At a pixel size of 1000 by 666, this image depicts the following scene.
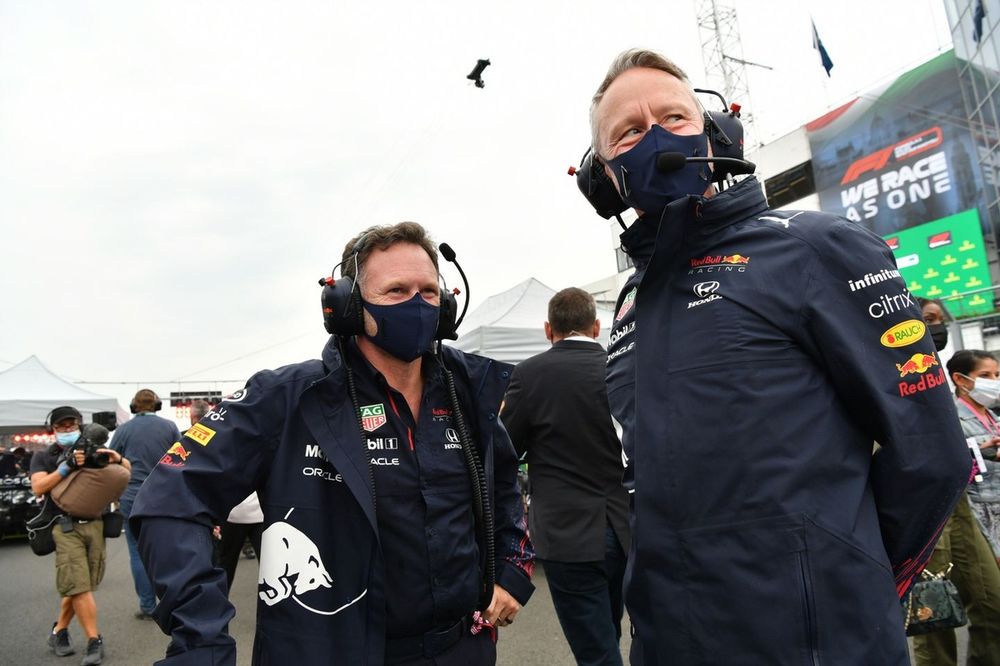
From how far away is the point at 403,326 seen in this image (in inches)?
78.0

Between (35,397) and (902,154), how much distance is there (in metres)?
22.4

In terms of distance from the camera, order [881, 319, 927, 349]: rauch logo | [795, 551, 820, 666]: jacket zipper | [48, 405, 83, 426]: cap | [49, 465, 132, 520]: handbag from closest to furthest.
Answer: [795, 551, 820, 666]: jacket zipper
[881, 319, 927, 349]: rauch logo
[49, 465, 132, 520]: handbag
[48, 405, 83, 426]: cap

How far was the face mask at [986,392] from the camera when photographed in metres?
3.95

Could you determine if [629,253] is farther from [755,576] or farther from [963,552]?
[963,552]

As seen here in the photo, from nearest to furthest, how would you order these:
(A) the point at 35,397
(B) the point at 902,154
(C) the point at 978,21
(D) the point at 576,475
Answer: (D) the point at 576,475 < (A) the point at 35,397 < (C) the point at 978,21 < (B) the point at 902,154

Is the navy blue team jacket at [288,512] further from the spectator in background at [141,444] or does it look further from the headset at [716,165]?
the spectator in background at [141,444]

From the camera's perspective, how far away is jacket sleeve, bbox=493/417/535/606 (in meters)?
2.11

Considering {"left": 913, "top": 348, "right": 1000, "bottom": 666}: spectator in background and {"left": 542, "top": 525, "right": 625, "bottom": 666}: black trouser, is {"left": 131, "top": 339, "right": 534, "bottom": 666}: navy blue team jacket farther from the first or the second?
{"left": 913, "top": 348, "right": 1000, "bottom": 666}: spectator in background

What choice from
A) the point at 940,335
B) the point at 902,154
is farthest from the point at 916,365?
the point at 902,154

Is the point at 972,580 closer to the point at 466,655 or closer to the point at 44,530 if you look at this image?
the point at 466,655

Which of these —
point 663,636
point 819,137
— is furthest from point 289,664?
point 819,137

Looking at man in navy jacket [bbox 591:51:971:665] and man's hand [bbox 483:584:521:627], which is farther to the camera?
man's hand [bbox 483:584:521:627]

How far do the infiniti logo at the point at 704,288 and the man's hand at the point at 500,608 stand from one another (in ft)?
4.11

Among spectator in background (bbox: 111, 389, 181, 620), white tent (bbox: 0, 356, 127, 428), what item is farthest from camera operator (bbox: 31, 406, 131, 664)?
white tent (bbox: 0, 356, 127, 428)
